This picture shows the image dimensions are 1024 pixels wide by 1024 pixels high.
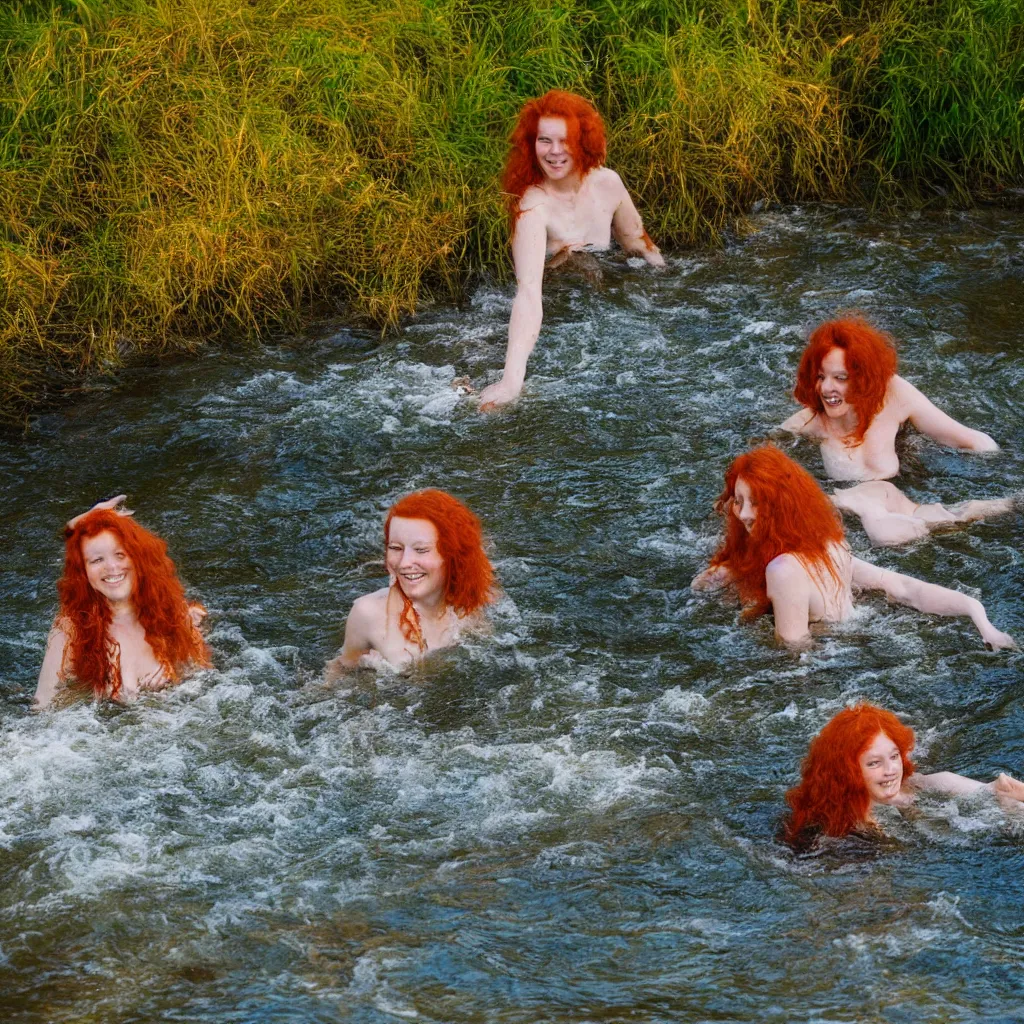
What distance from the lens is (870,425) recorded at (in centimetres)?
849

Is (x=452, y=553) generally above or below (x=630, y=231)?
below

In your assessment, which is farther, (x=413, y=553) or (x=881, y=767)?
(x=413, y=553)

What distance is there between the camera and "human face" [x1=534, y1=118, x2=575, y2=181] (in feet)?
31.1

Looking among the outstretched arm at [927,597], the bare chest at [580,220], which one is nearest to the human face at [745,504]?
the outstretched arm at [927,597]

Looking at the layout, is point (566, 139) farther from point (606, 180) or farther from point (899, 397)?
point (899, 397)

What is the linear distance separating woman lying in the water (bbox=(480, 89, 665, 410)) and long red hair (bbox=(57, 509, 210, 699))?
9.01ft

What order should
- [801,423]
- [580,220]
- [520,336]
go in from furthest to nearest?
1. [580,220]
2. [520,336]
3. [801,423]

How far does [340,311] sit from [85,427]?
73.9 inches

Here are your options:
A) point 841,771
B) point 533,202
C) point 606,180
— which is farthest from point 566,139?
point 841,771

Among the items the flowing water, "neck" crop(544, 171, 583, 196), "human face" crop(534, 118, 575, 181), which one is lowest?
the flowing water

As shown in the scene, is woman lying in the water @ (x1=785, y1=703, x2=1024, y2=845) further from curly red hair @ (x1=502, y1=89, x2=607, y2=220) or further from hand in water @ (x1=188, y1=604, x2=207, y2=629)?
curly red hair @ (x1=502, y1=89, x2=607, y2=220)

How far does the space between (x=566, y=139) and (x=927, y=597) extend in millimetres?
3494

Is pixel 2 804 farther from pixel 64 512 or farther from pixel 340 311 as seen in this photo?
pixel 340 311

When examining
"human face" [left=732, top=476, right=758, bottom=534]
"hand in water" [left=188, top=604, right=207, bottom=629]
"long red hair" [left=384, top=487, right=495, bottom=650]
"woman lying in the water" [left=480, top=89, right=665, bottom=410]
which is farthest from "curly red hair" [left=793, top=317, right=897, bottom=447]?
"hand in water" [left=188, top=604, right=207, bottom=629]
